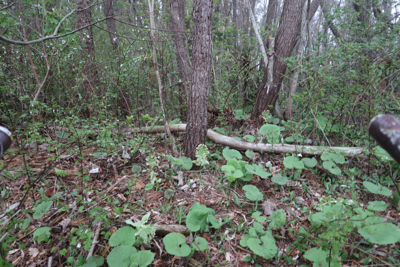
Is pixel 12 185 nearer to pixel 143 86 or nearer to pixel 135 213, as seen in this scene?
pixel 135 213

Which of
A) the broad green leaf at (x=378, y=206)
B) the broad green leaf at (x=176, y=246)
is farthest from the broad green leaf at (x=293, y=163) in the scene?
the broad green leaf at (x=176, y=246)

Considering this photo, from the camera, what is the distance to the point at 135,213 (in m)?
2.46

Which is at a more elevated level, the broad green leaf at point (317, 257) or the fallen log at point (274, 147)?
the fallen log at point (274, 147)

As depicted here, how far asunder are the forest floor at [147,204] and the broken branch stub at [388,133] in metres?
1.28

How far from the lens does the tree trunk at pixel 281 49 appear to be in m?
4.30

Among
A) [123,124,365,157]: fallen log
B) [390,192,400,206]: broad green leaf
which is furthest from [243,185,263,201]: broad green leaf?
[390,192,400,206]: broad green leaf

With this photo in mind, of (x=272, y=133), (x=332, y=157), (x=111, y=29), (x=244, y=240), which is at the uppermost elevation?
(x=111, y=29)

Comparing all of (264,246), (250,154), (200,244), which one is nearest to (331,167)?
(250,154)

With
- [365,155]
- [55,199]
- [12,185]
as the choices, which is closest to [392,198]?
[365,155]

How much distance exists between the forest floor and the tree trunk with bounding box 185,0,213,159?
495mm

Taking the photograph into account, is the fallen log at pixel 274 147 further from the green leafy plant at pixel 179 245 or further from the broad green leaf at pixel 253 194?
the green leafy plant at pixel 179 245

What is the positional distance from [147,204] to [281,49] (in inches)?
155

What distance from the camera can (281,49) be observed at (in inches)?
176

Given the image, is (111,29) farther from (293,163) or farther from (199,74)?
(293,163)
